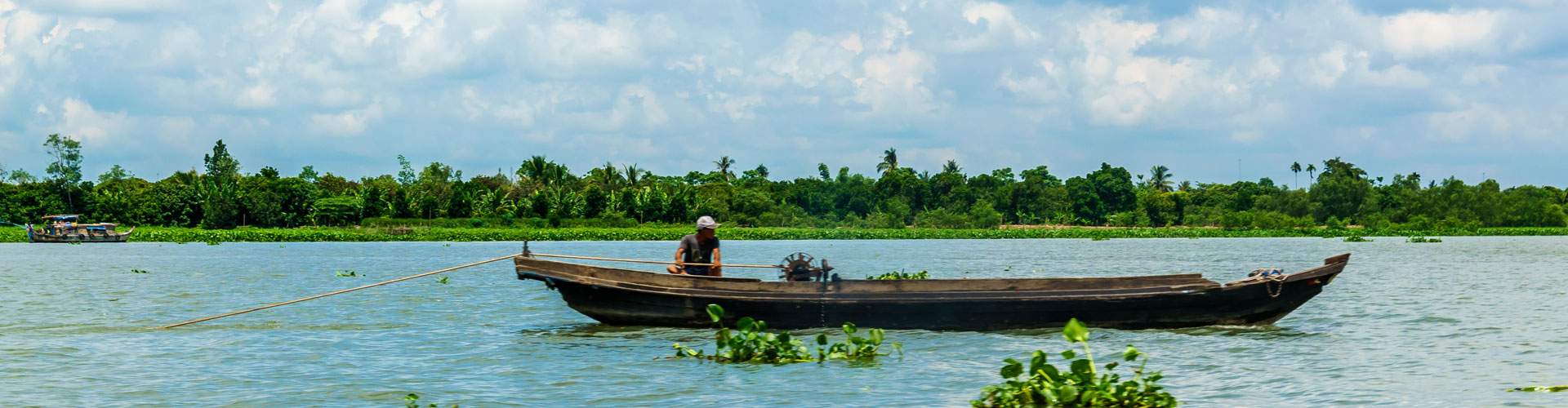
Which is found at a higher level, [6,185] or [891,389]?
[6,185]

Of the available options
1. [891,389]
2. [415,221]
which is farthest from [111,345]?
[415,221]

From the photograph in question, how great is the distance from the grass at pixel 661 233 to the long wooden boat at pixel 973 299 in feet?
146

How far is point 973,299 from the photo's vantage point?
548 inches

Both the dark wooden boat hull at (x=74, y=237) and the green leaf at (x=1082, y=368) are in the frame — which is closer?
the green leaf at (x=1082, y=368)

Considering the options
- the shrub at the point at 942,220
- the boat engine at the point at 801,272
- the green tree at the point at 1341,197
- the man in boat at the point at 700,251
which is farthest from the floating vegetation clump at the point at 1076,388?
the green tree at the point at 1341,197

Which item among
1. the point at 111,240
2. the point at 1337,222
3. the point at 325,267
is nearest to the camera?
the point at 325,267

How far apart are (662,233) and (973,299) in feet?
172

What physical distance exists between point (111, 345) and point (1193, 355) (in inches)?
467

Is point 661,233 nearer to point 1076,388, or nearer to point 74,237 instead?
point 74,237

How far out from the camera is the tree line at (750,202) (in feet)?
227

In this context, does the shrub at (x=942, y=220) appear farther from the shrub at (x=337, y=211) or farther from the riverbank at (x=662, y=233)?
the shrub at (x=337, y=211)

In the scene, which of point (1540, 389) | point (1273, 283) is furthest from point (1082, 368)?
point (1273, 283)

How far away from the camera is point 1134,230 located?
7644 cm

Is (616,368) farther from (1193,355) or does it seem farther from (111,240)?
(111,240)
